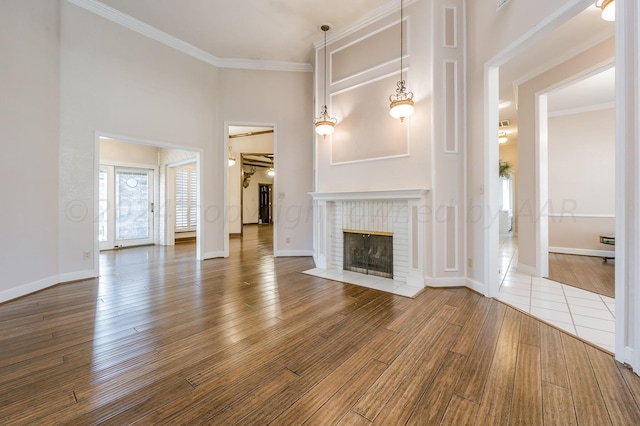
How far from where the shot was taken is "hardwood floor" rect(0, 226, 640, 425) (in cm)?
133

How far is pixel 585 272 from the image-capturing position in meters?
4.08

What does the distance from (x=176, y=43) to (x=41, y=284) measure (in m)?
4.29

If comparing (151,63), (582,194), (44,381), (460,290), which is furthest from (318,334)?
(582,194)

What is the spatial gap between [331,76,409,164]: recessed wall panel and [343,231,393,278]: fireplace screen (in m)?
1.23

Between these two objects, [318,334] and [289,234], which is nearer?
[318,334]

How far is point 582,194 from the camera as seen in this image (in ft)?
17.7

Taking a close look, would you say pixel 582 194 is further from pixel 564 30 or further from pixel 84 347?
pixel 84 347

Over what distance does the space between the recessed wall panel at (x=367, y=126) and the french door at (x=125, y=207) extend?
5.48 m

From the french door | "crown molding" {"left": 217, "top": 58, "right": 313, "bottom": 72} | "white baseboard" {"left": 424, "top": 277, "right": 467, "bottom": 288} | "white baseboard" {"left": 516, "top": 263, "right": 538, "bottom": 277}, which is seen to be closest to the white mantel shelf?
"white baseboard" {"left": 424, "top": 277, "right": 467, "bottom": 288}

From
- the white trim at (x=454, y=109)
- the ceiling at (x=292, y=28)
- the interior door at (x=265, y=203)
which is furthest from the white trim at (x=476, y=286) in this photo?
the interior door at (x=265, y=203)

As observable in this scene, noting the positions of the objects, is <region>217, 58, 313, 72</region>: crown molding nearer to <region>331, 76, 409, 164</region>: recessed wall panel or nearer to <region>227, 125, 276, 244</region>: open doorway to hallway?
<region>227, 125, 276, 244</region>: open doorway to hallway

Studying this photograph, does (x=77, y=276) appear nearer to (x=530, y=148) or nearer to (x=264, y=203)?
(x=530, y=148)

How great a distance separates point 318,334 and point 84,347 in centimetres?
179

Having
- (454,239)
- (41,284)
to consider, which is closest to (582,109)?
(454,239)
